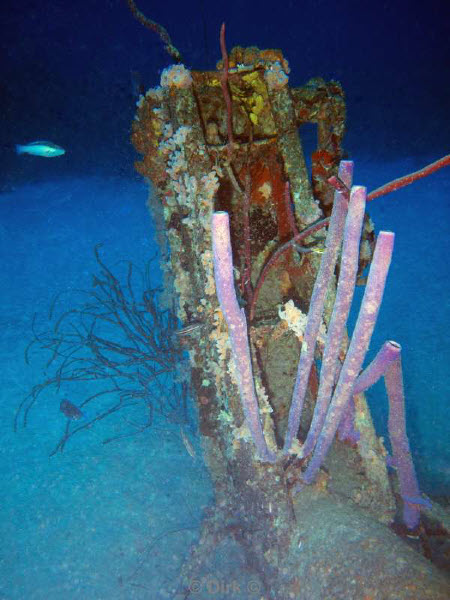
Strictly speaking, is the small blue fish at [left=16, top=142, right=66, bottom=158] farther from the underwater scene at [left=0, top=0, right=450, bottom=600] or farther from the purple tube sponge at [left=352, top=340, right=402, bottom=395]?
the purple tube sponge at [left=352, top=340, right=402, bottom=395]

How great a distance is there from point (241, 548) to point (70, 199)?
13844mm

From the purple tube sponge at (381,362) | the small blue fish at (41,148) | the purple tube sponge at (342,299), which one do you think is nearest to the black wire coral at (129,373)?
the small blue fish at (41,148)

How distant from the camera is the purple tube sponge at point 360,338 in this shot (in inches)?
57.2

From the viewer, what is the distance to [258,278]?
2443 millimetres

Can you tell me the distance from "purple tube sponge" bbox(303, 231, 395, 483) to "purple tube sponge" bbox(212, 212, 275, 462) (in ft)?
1.27

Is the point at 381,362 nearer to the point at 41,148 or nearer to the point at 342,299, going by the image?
the point at 342,299

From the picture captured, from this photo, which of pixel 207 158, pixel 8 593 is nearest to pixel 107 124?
pixel 207 158

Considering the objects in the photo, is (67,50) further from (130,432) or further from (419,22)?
(419,22)

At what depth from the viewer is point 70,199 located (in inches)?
529

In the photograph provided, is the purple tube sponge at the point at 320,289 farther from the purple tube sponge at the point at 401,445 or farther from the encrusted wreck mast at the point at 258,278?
the purple tube sponge at the point at 401,445

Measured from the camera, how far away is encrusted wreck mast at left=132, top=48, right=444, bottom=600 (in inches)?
85.6

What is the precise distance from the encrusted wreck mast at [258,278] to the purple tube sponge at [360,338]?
378mm

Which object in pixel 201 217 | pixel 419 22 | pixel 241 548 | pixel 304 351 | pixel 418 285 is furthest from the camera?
pixel 419 22

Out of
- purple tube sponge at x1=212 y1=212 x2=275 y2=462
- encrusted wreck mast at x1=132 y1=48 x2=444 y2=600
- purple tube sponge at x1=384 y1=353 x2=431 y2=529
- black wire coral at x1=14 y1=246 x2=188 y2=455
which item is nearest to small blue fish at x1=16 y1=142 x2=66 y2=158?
black wire coral at x1=14 y1=246 x2=188 y2=455
